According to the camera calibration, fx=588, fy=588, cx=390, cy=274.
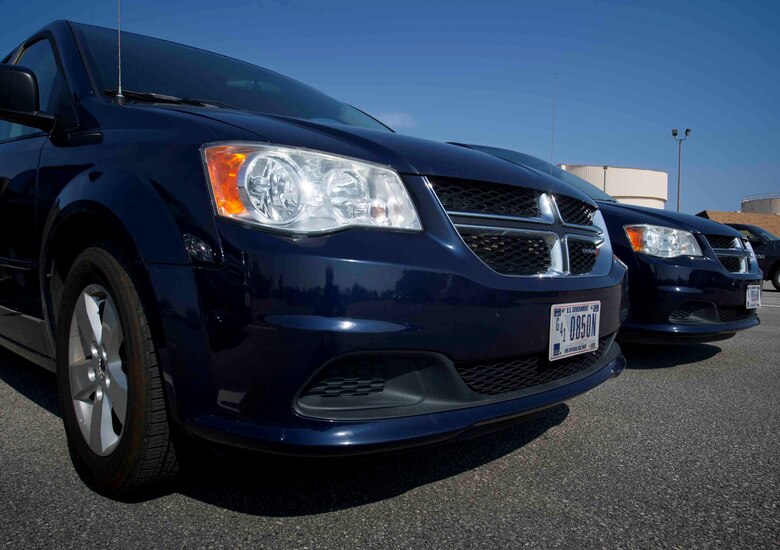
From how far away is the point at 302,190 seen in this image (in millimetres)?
1451

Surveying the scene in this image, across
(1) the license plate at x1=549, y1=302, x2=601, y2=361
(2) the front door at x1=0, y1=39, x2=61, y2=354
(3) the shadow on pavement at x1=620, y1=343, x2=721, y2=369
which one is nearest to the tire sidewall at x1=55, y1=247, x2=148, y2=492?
(2) the front door at x1=0, y1=39, x2=61, y2=354

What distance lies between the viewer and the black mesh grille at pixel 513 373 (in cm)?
160

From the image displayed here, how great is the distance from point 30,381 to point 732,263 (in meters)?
4.04

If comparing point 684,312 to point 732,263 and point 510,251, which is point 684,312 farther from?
point 510,251

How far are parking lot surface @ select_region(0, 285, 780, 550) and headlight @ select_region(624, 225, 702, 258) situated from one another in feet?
3.70

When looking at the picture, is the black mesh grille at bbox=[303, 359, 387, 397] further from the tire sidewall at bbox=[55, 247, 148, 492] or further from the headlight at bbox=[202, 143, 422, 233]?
the tire sidewall at bbox=[55, 247, 148, 492]

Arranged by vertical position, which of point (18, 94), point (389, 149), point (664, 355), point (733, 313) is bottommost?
point (664, 355)

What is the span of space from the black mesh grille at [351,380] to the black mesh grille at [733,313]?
283 centimetres

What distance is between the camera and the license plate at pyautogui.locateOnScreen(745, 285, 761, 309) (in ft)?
11.9

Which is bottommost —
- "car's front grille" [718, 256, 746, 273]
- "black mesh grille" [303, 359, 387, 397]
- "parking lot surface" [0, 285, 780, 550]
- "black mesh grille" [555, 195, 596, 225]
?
"parking lot surface" [0, 285, 780, 550]

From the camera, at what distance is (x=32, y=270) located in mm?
2121

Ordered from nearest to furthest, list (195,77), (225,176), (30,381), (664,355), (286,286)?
(286,286) < (225,176) < (195,77) < (30,381) < (664,355)

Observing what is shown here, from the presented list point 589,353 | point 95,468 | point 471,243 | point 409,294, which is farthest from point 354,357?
point 589,353

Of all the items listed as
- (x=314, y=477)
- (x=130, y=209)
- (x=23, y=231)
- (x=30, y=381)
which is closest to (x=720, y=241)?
(x=314, y=477)
